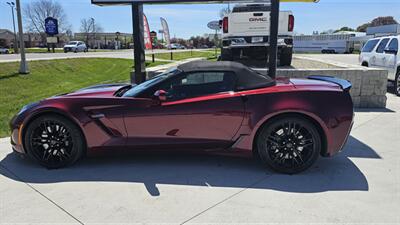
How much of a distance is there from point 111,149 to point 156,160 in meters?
0.67

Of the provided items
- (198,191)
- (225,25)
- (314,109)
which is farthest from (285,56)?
(198,191)

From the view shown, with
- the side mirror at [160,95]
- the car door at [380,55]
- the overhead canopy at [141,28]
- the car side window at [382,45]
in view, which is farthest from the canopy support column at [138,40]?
the car side window at [382,45]

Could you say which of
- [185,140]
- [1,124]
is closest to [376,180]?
[185,140]

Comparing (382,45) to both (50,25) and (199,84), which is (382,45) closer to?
(199,84)

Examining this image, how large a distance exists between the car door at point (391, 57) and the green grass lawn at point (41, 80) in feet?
32.8

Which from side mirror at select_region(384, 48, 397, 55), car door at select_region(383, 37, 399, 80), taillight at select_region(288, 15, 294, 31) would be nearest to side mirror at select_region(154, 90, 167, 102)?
taillight at select_region(288, 15, 294, 31)

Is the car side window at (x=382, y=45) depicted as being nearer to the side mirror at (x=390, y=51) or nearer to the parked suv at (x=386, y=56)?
the parked suv at (x=386, y=56)

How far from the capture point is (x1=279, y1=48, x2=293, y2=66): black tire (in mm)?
9852

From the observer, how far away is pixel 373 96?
25.3 feet

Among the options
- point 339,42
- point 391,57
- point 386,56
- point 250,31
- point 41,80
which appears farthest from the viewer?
point 339,42

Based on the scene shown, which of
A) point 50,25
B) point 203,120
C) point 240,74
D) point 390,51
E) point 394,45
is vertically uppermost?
point 50,25

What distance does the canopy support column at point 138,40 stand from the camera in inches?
271

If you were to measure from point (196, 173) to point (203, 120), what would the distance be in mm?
659

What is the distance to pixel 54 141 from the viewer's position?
4133 millimetres
